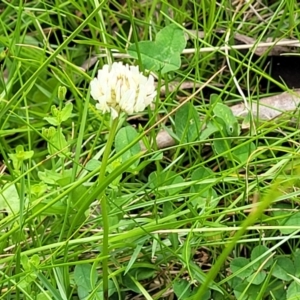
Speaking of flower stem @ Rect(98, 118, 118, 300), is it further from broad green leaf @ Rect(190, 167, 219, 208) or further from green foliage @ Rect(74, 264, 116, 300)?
broad green leaf @ Rect(190, 167, 219, 208)

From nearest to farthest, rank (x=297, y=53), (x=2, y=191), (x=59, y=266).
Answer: (x=59, y=266)
(x=2, y=191)
(x=297, y=53)

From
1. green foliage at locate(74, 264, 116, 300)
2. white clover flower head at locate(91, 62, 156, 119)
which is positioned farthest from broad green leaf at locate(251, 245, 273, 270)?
white clover flower head at locate(91, 62, 156, 119)

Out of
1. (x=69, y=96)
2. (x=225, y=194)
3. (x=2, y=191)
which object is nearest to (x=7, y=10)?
(x=69, y=96)

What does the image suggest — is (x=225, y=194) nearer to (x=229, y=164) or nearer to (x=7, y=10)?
(x=229, y=164)

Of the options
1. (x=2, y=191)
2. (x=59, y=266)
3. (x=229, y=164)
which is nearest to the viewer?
(x=59, y=266)

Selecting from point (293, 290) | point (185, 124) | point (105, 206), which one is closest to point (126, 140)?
point (185, 124)

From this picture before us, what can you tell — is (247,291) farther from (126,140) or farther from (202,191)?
(126,140)

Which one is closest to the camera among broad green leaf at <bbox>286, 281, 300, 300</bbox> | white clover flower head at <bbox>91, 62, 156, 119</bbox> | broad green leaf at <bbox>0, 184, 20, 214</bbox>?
white clover flower head at <bbox>91, 62, 156, 119</bbox>
